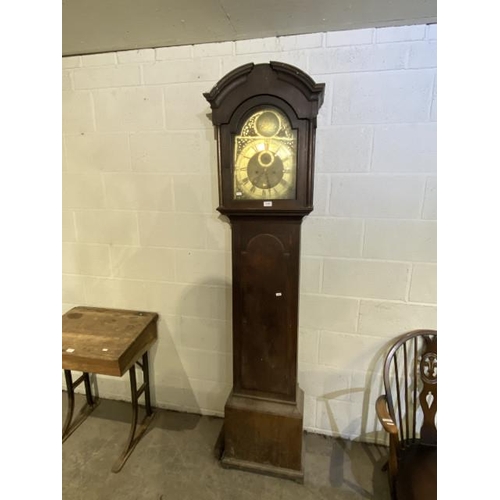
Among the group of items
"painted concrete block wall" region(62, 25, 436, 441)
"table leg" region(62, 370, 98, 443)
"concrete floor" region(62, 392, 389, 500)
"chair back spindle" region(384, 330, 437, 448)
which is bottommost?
"concrete floor" region(62, 392, 389, 500)

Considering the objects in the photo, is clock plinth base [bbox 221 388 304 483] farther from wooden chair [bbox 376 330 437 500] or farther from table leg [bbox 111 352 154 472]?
table leg [bbox 111 352 154 472]

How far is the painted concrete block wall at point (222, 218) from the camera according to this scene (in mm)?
1297

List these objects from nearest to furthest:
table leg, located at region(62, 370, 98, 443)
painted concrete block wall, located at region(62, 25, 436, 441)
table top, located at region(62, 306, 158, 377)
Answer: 1. painted concrete block wall, located at region(62, 25, 436, 441)
2. table top, located at region(62, 306, 158, 377)
3. table leg, located at region(62, 370, 98, 443)

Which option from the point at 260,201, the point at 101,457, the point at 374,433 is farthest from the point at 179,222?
the point at 374,433

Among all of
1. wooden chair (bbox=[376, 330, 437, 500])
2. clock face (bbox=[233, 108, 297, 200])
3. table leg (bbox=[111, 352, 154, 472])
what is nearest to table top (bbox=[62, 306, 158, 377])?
table leg (bbox=[111, 352, 154, 472])

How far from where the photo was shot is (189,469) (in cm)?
149

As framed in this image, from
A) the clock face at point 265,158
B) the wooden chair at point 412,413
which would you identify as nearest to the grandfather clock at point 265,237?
the clock face at point 265,158

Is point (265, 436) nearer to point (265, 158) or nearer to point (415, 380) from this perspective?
point (415, 380)

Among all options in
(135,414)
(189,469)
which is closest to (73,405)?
(135,414)

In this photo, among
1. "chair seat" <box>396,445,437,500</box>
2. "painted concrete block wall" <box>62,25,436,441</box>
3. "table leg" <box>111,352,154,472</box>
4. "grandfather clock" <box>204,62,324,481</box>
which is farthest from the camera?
"table leg" <box>111,352,154,472</box>

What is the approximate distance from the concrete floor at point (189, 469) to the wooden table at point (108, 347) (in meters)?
0.09

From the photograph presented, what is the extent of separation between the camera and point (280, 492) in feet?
4.51

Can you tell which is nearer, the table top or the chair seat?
the chair seat

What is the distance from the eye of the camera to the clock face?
4.00 feet
